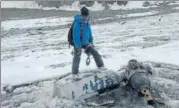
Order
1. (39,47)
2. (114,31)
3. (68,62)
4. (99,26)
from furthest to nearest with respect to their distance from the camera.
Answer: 1. (99,26)
2. (114,31)
3. (39,47)
4. (68,62)

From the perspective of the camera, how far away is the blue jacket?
9250 millimetres

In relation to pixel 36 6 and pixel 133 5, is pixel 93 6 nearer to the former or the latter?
pixel 133 5

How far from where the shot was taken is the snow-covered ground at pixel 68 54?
956cm

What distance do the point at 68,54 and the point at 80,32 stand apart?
5954 mm

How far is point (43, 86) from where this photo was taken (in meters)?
10.5

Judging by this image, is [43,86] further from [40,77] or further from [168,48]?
[168,48]

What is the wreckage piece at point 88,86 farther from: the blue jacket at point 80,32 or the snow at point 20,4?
the snow at point 20,4

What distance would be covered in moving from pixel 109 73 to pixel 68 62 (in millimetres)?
4512

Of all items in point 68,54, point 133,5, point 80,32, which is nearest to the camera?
point 80,32

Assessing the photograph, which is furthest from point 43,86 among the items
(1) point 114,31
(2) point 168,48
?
(1) point 114,31

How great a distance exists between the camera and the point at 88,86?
9.03 metres

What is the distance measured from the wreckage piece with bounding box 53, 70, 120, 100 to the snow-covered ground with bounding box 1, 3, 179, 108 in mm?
242

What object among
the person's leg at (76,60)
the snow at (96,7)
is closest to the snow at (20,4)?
the snow at (96,7)

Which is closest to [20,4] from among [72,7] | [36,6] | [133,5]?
[36,6]
